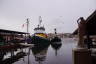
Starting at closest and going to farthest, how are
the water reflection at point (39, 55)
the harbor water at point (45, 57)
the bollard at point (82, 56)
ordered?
the bollard at point (82, 56) → the harbor water at point (45, 57) → the water reflection at point (39, 55)

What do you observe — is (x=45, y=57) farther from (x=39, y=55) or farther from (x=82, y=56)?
A: (x=82, y=56)

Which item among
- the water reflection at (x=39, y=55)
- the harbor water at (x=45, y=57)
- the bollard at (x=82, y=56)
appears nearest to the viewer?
the bollard at (x=82, y=56)

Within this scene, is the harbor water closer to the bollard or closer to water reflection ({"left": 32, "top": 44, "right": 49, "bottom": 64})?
water reflection ({"left": 32, "top": 44, "right": 49, "bottom": 64})

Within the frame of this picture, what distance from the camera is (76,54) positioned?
5535mm

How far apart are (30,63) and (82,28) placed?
532 centimetres

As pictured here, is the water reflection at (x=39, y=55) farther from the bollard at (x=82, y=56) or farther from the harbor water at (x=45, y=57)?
the bollard at (x=82, y=56)

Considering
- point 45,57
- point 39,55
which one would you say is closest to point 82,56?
point 45,57

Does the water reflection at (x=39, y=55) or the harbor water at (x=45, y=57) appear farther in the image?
the water reflection at (x=39, y=55)

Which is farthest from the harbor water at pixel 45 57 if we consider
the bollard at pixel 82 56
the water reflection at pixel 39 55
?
the bollard at pixel 82 56

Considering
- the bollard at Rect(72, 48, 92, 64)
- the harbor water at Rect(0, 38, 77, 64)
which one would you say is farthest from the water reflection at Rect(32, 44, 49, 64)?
the bollard at Rect(72, 48, 92, 64)

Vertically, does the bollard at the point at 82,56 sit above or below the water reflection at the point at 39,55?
above

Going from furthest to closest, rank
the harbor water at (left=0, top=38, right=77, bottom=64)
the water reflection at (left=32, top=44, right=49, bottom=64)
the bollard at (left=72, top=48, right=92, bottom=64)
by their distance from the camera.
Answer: the water reflection at (left=32, top=44, right=49, bottom=64) < the harbor water at (left=0, top=38, right=77, bottom=64) < the bollard at (left=72, top=48, right=92, bottom=64)

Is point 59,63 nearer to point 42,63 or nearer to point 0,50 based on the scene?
point 42,63

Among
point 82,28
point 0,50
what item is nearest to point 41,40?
point 0,50
